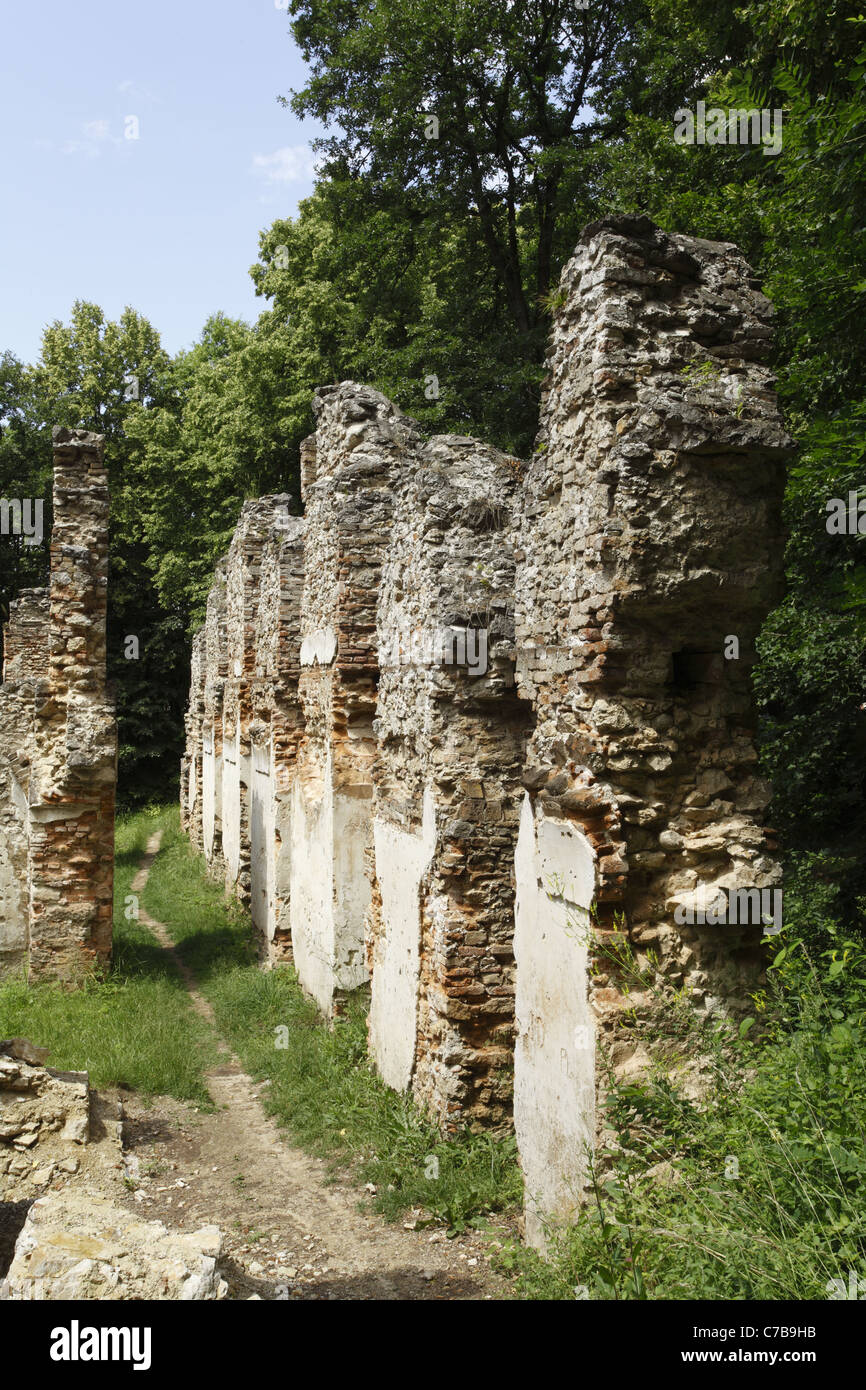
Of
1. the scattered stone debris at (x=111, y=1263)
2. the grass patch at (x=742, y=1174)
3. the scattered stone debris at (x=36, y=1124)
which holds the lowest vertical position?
the scattered stone debris at (x=36, y=1124)

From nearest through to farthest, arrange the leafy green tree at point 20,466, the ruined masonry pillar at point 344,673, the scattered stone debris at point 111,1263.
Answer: the scattered stone debris at point 111,1263 → the ruined masonry pillar at point 344,673 → the leafy green tree at point 20,466

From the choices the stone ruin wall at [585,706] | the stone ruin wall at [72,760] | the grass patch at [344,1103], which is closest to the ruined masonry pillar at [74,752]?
the stone ruin wall at [72,760]

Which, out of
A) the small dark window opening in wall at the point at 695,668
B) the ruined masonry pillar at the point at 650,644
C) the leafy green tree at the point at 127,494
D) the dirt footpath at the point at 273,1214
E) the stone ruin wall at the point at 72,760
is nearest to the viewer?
the ruined masonry pillar at the point at 650,644

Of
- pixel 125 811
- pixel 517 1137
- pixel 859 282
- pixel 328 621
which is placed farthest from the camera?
pixel 125 811

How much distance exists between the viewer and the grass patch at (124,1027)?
28.3 feet

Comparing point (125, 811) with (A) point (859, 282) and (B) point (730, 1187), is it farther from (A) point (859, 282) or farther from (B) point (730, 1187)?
(B) point (730, 1187)

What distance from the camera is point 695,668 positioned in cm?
508

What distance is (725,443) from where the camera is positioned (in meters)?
4.61

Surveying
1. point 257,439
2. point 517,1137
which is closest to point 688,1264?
point 517,1137

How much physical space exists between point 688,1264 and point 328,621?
281 inches

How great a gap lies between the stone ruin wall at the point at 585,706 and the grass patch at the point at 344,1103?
0.93 ft

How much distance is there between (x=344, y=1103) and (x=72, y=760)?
5023 millimetres

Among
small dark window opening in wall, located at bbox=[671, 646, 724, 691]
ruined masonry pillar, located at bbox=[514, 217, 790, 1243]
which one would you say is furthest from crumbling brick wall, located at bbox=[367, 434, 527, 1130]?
small dark window opening in wall, located at bbox=[671, 646, 724, 691]

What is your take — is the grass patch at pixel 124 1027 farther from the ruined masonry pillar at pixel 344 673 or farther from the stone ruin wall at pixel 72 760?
the ruined masonry pillar at pixel 344 673
